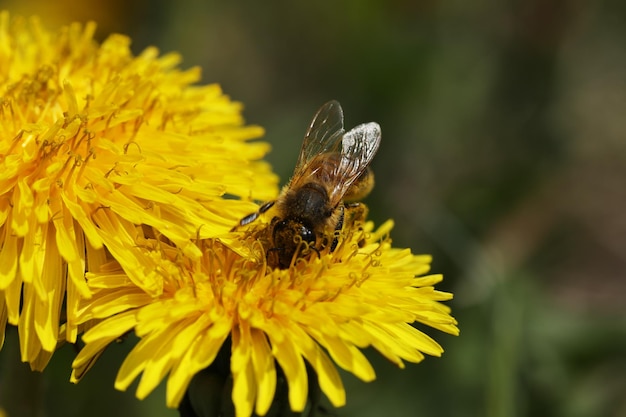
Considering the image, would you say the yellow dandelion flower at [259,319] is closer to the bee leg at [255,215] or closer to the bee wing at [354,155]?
the bee leg at [255,215]

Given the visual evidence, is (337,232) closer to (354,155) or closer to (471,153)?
(354,155)

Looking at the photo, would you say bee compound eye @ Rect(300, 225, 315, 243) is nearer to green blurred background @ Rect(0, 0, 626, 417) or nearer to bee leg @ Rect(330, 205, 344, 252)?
bee leg @ Rect(330, 205, 344, 252)

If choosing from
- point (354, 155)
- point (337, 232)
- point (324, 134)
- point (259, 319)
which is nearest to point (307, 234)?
point (337, 232)

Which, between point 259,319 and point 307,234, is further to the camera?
point 307,234

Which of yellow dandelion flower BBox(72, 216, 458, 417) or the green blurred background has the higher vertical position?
the green blurred background

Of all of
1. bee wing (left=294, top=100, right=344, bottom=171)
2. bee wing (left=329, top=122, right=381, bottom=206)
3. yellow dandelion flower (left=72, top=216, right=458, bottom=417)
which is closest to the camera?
yellow dandelion flower (left=72, top=216, right=458, bottom=417)

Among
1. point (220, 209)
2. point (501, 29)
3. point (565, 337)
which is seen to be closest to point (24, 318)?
point (220, 209)

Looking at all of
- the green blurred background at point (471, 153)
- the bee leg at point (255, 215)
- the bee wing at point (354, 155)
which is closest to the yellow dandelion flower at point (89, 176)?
the bee leg at point (255, 215)

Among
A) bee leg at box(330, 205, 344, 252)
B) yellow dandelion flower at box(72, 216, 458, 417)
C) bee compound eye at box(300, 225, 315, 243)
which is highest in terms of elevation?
bee leg at box(330, 205, 344, 252)

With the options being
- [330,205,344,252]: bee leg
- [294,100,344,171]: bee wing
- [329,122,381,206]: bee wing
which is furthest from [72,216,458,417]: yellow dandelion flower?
[294,100,344,171]: bee wing
